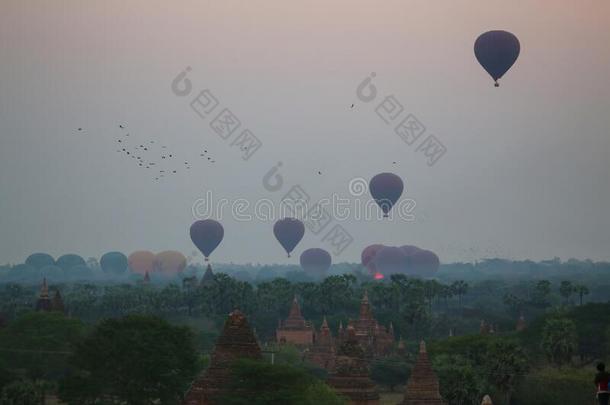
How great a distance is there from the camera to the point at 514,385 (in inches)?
2948

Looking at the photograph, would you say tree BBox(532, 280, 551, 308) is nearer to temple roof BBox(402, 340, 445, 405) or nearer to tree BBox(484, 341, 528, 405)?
tree BBox(484, 341, 528, 405)

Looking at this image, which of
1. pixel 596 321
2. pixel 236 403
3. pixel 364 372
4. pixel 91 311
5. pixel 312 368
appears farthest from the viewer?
pixel 91 311

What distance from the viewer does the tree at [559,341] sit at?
285ft

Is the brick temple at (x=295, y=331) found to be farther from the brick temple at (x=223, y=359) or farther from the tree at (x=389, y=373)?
the brick temple at (x=223, y=359)

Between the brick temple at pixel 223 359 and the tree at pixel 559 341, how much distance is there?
45.9 meters

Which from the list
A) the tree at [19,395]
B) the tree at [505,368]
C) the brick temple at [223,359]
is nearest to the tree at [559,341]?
the tree at [505,368]

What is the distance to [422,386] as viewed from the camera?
5559 centimetres

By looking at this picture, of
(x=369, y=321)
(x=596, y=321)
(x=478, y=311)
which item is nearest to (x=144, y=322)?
(x=369, y=321)

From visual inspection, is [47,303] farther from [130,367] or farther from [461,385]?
[461,385]

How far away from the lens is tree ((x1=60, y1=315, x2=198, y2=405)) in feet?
204

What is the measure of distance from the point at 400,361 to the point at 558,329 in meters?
12.2

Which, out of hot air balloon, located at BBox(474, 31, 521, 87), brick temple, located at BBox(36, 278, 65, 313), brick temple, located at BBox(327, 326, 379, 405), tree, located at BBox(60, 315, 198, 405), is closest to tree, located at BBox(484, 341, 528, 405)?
tree, located at BBox(60, 315, 198, 405)

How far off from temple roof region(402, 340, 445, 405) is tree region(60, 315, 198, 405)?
1310 cm

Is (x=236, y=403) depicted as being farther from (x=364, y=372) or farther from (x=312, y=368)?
(x=312, y=368)
